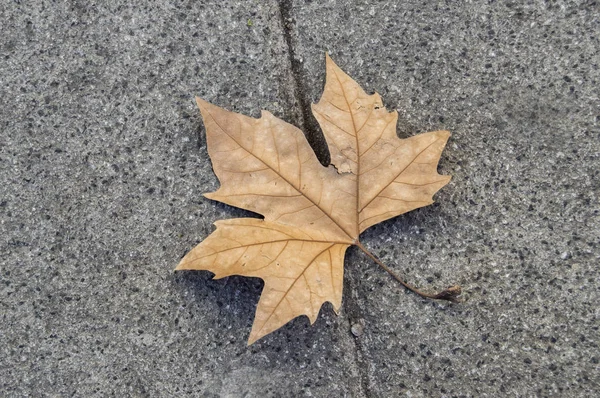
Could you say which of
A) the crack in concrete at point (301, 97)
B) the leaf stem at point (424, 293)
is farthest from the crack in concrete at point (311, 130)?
the leaf stem at point (424, 293)

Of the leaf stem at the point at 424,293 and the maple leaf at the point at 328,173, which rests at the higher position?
the maple leaf at the point at 328,173

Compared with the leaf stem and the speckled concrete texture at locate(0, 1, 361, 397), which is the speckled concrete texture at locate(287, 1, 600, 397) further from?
the speckled concrete texture at locate(0, 1, 361, 397)

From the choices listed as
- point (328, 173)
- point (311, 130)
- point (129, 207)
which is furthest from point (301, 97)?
point (129, 207)

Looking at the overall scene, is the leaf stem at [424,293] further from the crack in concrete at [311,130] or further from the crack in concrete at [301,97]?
the crack in concrete at [301,97]

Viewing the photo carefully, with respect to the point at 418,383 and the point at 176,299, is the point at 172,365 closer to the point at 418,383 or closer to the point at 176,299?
the point at 176,299

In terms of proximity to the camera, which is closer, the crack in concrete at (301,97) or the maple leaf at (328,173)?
the maple leaf at (328,173)

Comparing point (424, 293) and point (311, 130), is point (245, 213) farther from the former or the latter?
point (424, 293)

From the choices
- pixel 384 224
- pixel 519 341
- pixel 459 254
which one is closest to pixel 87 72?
pixel 384 224

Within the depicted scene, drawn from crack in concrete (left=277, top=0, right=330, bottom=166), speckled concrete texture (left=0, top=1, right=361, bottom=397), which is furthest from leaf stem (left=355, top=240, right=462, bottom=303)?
crack in concrete (left=277, top=0, right=330, bottom=166)

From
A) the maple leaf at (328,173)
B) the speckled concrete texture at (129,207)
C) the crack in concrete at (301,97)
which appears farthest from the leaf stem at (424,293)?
the crack in concrete at (301,97)
